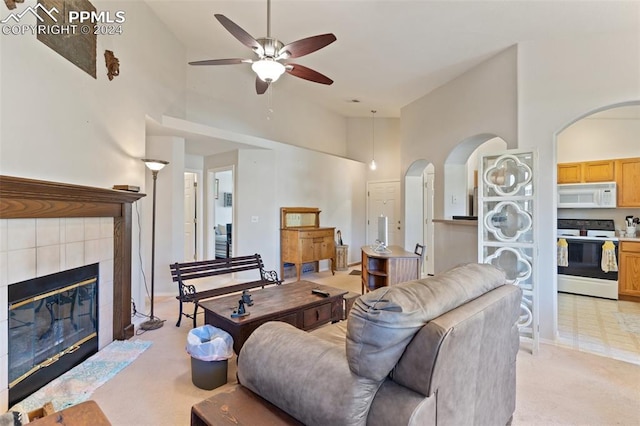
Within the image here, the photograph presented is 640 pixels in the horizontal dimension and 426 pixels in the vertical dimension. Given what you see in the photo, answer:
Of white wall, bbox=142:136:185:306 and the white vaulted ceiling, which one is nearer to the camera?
the white vaulted ceiling

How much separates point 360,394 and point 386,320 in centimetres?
29

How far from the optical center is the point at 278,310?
2.56 m

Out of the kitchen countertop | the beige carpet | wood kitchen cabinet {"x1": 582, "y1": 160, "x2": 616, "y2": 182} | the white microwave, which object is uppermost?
wood kitchen cabinet {"x1": 582, "y1": 160, "x2": 616, "y2": 182}

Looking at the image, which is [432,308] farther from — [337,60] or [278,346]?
[337,60]

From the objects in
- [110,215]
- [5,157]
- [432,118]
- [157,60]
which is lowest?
[110,215]

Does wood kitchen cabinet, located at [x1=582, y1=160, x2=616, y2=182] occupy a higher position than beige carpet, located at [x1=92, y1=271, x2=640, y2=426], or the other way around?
wood kitchen cabinet, located at [x1=582, y1=160, x2=616, y2=182]

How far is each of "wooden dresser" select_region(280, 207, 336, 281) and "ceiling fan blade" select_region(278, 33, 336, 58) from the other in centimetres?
327

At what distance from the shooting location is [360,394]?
1100mm

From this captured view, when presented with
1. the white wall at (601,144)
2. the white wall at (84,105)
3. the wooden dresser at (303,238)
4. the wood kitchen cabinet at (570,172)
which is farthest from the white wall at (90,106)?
the wood kitchen cabinet at (570,172)

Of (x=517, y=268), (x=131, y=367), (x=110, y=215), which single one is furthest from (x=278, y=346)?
(x=517, y=268)

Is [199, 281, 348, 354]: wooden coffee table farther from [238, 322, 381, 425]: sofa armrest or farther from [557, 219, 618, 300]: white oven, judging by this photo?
[557, 219, 618, 300]: white oven

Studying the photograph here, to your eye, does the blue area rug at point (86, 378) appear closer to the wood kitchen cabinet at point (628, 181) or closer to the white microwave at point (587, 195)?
the white microwave at point (587, 195)

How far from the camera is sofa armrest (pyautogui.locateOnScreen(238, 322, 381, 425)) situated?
43.5 inches

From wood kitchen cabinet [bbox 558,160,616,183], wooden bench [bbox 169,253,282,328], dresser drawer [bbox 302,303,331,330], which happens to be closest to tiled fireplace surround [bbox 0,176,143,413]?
wooden bench [bbox 169,253,282,328]
